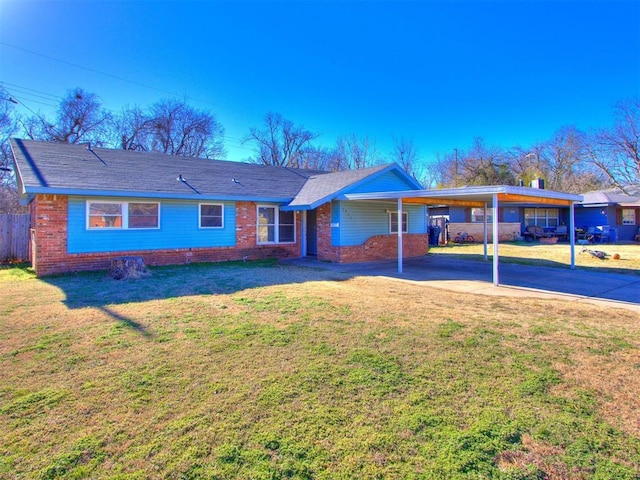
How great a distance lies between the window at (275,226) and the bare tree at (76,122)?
22.3 m

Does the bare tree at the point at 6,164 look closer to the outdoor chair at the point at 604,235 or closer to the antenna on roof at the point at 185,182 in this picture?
the antenna on roof at the point at 185,182

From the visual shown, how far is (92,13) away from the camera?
12.1m

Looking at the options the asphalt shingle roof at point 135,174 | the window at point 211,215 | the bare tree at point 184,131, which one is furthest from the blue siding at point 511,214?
the bare tree at point 184,131

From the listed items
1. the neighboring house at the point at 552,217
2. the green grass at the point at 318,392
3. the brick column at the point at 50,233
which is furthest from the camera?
the neighboring house at the point at 552,217

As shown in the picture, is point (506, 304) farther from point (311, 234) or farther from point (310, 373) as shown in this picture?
point (311, 234)

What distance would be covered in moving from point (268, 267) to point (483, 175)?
28554mm

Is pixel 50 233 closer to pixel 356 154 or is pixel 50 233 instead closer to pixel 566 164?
pixel 356 154

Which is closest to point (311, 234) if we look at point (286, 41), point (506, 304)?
point (286, 41)

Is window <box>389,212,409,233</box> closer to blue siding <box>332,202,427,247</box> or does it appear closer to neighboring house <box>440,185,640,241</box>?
blue siding <box>332,202,427,247</box>

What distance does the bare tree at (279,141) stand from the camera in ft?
121

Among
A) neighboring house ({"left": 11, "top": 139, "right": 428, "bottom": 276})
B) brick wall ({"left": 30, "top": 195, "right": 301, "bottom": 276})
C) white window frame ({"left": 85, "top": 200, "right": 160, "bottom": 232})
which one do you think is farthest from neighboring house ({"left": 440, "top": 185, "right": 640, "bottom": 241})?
white window frame ({"left": 85, "top": 200, "right": 160, "bottom": 232})

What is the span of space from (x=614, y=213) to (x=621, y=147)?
10581 millimetres

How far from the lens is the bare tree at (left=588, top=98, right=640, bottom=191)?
99.1ft

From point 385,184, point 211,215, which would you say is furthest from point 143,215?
point 385,184
